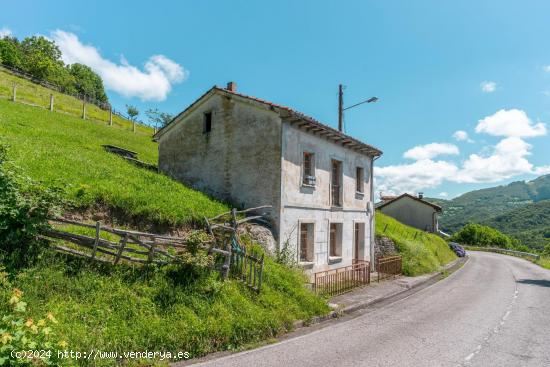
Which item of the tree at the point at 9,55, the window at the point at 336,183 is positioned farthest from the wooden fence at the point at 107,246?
the tree at the point at 9,55

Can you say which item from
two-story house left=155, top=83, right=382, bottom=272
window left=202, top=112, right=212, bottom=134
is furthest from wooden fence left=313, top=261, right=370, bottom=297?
window left=202, top=112, right=212, bottom=134

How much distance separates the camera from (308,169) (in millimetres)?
14203

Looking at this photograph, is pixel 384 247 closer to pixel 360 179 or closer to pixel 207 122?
pixel 360 179

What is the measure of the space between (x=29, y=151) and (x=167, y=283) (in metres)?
8.47

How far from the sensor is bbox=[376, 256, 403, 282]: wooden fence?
641 inches

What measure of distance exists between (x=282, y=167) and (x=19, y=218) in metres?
7.95

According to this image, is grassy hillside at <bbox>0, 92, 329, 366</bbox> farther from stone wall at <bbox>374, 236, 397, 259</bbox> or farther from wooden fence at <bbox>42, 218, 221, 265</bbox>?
stone wall at <bbox>374, 236, 397, 259</bbox>

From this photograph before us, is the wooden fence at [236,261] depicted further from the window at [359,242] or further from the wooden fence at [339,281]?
the window at [359,242]

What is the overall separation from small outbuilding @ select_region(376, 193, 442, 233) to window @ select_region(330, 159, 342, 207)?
3027cm

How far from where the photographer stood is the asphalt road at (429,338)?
663 cm

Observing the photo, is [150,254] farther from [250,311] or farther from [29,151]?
[29,151]

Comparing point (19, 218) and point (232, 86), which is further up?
point (232, 86)

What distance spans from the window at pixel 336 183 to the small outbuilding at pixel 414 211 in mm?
30274

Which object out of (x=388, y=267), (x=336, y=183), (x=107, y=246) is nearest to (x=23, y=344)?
(x=107, y=246)
